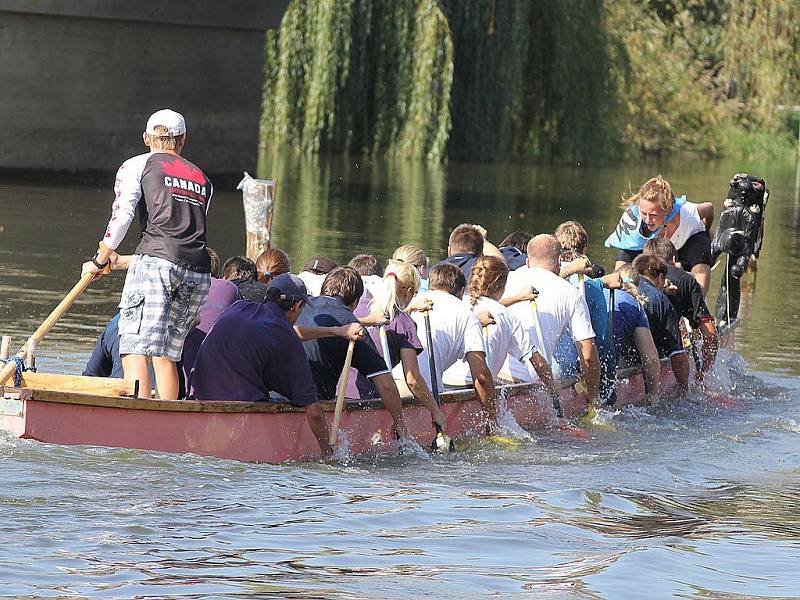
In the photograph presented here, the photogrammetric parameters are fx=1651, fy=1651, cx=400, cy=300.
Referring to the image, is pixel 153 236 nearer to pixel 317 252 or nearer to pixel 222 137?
pixel 317 252

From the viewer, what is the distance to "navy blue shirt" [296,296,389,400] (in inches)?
323

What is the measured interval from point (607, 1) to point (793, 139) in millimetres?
11681

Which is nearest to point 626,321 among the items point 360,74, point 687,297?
point 687,297

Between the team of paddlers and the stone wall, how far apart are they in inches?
557

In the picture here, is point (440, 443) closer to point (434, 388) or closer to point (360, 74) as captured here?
point (434, 388)

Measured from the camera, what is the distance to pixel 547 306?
10039mm

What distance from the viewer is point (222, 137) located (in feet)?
86.1

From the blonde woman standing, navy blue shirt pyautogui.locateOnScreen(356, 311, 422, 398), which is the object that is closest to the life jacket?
the blonde woman standing

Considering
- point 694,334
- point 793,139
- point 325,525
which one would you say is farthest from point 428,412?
point 793,139

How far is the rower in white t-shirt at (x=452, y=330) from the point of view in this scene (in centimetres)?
915

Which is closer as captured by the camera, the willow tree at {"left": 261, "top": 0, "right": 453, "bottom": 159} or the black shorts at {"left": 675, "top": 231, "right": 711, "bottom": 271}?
the black shorts at {"left": 675, "top": 231, "right": 711, "bottom": 271}

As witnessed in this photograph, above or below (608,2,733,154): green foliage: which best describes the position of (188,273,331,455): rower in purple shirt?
below

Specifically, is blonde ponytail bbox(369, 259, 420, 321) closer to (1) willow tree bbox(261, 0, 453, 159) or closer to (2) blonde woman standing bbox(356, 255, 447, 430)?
(2) blonde woman standing bbox(356, 255, 447, 430)

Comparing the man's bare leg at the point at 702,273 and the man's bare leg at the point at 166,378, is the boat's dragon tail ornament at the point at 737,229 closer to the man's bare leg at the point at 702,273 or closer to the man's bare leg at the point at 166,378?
the man's bare leg at the point at 702,273
